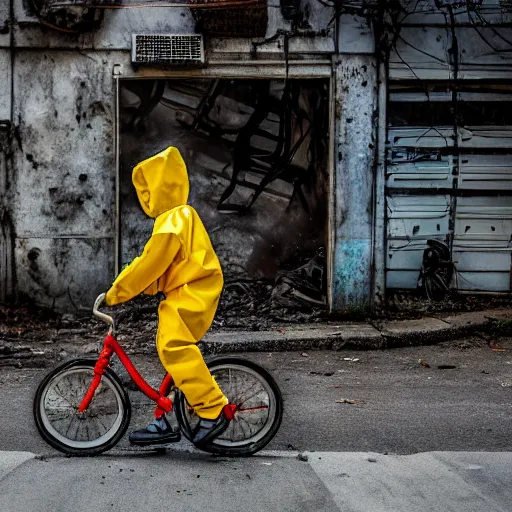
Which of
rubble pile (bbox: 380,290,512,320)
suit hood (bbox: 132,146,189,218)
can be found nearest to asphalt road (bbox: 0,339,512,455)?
rubble pile (bbox: 380,290,512,320)

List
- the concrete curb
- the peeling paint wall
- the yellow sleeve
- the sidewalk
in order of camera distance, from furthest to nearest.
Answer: the peeling paint wall, the concrete curb, the sidewalk, the yellow sleeve

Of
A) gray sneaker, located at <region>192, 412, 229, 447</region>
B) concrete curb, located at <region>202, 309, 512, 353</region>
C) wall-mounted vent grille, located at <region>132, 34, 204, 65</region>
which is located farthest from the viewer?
wall-mounted vent grille, located at <region>132, 34, 204, 65</region>

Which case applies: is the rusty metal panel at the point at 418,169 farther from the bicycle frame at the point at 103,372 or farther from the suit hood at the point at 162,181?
the bicycle frame at the point at 103,372

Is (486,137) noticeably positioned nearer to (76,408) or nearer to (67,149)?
(67,149)

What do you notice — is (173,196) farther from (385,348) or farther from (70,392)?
(385,348)

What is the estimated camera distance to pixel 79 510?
4.46m

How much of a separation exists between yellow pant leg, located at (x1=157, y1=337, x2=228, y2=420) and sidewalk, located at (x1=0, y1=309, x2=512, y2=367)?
13.2 ft

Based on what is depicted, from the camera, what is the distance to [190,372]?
5324mm

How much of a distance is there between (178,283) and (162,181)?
636 millimetres

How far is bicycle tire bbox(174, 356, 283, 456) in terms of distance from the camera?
5.58 m

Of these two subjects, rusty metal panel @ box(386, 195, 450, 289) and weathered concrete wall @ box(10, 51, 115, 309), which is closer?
weathered concrete wall @ box(10, 51, 115, 309)

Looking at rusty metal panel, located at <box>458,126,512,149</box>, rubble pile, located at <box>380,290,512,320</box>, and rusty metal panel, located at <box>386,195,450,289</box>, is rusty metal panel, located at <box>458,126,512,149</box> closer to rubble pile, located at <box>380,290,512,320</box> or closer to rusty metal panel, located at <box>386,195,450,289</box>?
rusty metal panel, located at <box>386,195,450,289</box>

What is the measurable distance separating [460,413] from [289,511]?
278 cm

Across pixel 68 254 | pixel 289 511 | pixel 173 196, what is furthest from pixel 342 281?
pixel 289 511
